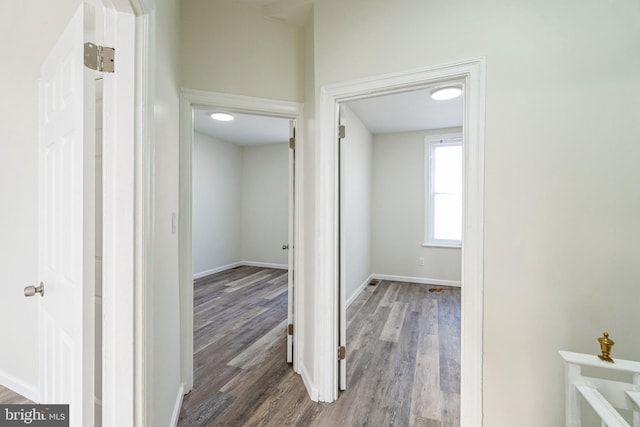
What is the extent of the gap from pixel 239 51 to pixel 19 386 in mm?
2879

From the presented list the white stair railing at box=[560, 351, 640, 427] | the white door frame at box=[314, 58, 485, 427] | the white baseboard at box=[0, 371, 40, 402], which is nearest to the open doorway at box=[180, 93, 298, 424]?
the white door frame at box=[314, 58, 485, 427]

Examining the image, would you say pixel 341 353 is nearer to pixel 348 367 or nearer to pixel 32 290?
pixel 348 367

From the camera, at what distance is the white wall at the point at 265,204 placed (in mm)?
5832

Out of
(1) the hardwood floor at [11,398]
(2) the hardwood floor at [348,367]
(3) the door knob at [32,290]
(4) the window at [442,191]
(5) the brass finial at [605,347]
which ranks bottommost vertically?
(2) the hardwood floor at [348,367]

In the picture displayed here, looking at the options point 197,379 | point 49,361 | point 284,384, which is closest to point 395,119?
point 284,384

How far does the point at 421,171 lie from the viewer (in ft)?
15.4

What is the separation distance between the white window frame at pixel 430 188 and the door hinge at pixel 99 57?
14.7 ft

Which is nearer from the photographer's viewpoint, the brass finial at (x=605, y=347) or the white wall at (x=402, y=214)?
the brass finial at (x=605, y=347)

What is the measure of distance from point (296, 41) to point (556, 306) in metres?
2.39

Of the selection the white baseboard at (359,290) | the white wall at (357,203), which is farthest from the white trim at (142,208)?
the white baseboard at (359,290)

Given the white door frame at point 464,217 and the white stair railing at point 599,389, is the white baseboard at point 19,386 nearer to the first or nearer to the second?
the white door frame at point 464,217

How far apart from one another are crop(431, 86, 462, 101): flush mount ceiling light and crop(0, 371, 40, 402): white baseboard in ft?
14.0

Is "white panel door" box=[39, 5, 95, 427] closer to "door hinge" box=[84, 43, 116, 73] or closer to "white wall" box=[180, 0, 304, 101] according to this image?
"door hinge" box=[84, 43, 116, 73]

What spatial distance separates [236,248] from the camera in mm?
6008
